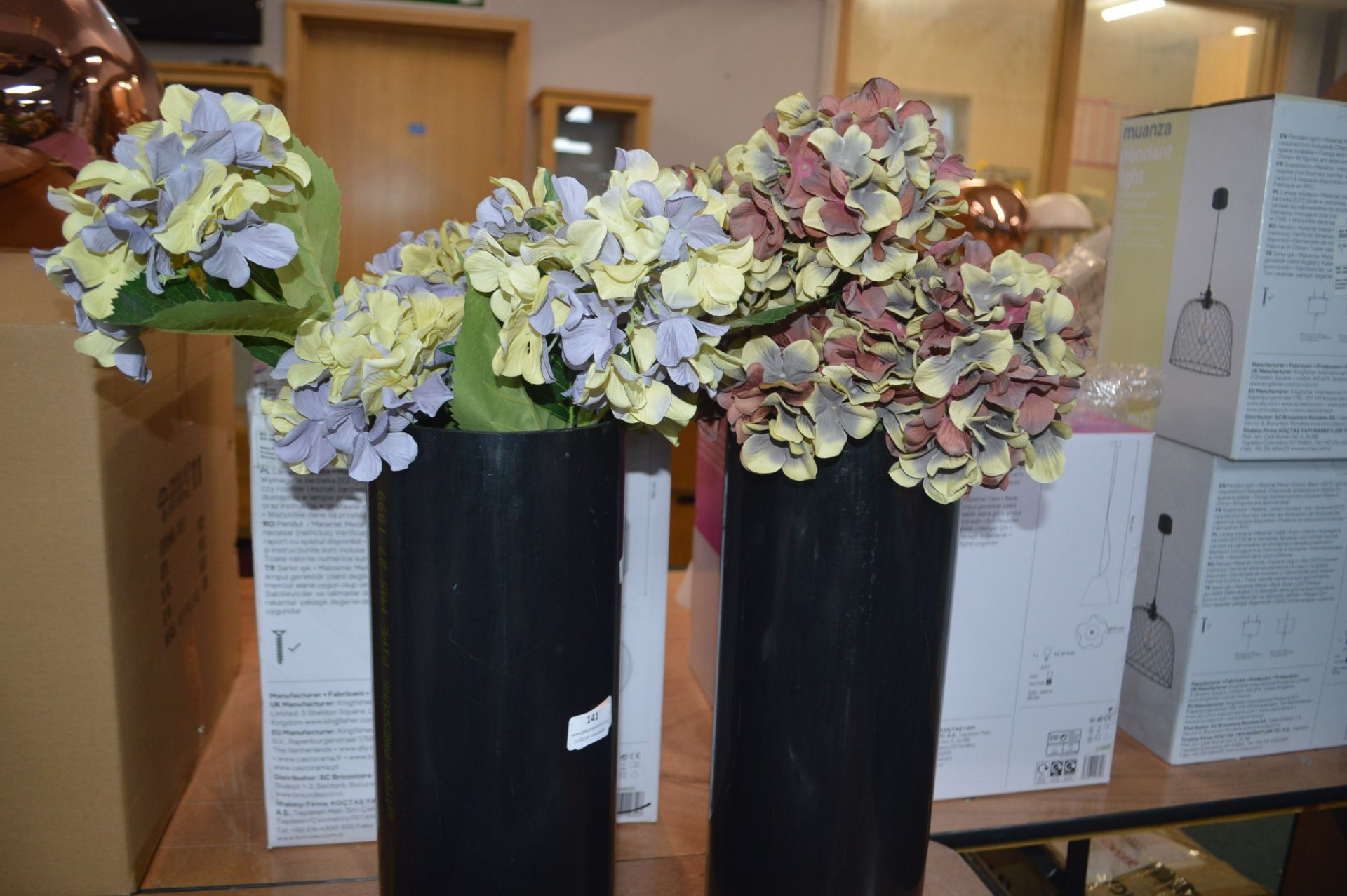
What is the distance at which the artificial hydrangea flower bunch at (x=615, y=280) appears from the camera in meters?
0.53

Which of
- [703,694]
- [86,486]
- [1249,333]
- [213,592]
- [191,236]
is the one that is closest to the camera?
[191,236]

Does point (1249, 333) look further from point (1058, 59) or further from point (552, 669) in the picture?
point (1058, 59)

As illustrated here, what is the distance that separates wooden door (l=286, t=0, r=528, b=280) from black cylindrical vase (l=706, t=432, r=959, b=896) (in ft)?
12.0

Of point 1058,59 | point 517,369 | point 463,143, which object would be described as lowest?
point 517,369

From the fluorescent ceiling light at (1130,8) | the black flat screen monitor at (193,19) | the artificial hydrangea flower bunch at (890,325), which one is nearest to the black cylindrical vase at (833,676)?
the artificial hydrangea flower bunch at (890,325)

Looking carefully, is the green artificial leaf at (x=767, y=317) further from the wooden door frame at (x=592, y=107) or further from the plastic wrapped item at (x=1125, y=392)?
the wooden door frame at (x=592, y=107)

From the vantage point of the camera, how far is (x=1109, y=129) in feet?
15.2

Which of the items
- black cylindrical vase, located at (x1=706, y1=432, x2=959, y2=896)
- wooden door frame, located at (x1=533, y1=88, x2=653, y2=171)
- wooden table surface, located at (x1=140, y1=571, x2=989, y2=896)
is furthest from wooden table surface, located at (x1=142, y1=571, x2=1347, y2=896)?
wooden door frame, located at (x1=533, y1=88, x2=653, y2=171)

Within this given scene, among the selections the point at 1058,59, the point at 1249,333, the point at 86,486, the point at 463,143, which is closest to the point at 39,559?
the point at 86,486

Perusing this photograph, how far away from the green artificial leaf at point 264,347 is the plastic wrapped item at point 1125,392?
0.74 meters

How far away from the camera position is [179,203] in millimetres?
509

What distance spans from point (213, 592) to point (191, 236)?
0.63 metres

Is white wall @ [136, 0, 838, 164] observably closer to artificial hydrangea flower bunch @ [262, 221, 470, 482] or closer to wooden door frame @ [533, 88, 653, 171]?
wooden door frame @ [533, 88, 653, 171]

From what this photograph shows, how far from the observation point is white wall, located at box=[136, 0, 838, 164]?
13.6ft
